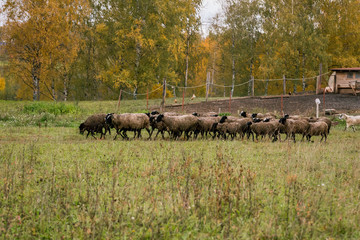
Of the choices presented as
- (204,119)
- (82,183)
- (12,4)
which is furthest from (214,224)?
(12,4)

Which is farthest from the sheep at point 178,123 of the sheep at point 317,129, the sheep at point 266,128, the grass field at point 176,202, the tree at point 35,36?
the tree at point 35,36

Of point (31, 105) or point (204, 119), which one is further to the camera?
point (31, 105)

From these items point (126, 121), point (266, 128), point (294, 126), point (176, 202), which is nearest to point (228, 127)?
point (266, 128)

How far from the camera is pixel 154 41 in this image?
109 feet

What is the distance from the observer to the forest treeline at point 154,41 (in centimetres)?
3072

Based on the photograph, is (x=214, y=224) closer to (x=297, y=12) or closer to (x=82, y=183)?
(x=82, y=183)

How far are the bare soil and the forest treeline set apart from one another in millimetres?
3233

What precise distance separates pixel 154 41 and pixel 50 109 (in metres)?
14.3

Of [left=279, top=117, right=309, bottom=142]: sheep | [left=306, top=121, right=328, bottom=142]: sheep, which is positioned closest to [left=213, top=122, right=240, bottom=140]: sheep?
[left=279, top=117, right=309, bottom=142]: sheep

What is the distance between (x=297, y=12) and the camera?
3881 centimetres

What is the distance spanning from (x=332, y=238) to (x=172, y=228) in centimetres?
209

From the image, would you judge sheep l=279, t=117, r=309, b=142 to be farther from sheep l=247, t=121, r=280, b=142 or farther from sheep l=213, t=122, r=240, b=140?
sheep l=213, t=122, r=240, b=140

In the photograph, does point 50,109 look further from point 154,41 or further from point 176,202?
point 176,202

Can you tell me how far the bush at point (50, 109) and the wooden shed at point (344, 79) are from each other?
79.5 ft
